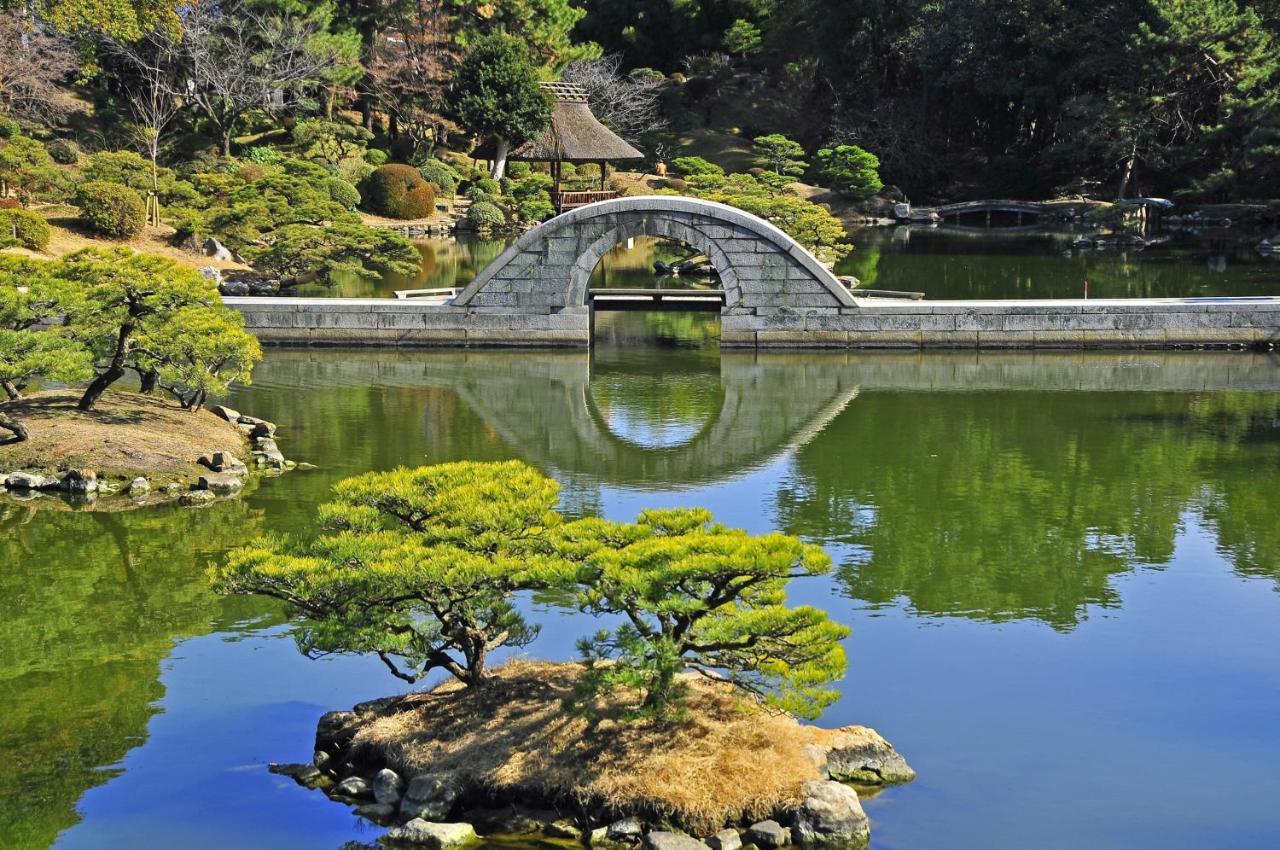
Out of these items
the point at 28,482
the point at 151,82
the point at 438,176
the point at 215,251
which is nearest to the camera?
the point at 28,482

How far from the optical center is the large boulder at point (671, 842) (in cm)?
1105

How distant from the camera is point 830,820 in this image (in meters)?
11.4

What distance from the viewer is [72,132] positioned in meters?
57.1

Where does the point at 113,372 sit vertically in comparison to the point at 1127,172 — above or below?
below

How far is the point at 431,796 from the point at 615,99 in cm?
6065

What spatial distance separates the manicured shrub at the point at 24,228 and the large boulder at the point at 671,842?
33.8m

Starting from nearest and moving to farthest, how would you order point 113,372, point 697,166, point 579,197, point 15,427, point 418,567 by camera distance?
point 418,567, point 15,427, point 113,372, point 579,197, point 697,166

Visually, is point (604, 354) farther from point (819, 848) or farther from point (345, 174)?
point (345, 174)

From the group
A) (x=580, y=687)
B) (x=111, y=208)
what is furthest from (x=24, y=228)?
(x=580, y=687)

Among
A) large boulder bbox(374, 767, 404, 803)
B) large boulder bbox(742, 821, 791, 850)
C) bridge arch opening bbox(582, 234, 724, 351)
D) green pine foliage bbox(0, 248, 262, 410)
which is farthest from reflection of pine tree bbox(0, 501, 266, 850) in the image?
bridge arch opening bbox(582, 234, 724, 351)

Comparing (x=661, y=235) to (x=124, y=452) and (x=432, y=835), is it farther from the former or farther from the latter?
(x=432, y=835)

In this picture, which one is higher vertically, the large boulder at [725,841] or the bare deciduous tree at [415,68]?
the bare deciduous tree at [415,68]

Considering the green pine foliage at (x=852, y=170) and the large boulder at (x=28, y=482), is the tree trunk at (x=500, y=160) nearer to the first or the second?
the green pine foliage at (x=852, y=170)

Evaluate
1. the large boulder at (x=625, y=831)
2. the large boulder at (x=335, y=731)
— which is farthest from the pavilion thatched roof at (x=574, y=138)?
the large boulder at (x=625, y=831)
